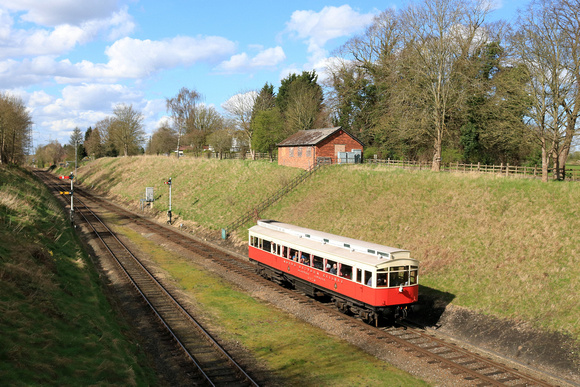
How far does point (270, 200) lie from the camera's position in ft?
130

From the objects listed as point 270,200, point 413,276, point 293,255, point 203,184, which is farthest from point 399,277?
point 203,184

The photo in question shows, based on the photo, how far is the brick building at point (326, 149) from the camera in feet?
141

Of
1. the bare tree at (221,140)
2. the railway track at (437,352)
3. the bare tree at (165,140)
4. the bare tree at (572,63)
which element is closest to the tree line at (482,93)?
the bare tree at (572,63)

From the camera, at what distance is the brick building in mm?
43062

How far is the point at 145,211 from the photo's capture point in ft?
168

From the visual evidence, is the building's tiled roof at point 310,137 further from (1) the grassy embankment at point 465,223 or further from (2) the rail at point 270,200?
(1) the grassy embankment at point 465,223

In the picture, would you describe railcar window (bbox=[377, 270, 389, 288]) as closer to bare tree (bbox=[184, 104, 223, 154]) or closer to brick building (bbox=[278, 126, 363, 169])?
brick building (bbox=[278, 126, 363, 169])

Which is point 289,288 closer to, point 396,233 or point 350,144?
point 396,233

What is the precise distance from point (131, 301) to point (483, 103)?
37.5 m

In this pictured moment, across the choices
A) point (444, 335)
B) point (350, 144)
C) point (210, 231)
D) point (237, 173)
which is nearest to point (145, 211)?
point (237, 173)

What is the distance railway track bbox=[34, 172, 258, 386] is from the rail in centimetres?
985

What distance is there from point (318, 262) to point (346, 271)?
2.04 meters

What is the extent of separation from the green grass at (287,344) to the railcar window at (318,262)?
2.74 metres

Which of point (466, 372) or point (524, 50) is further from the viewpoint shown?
point (524, 50)
